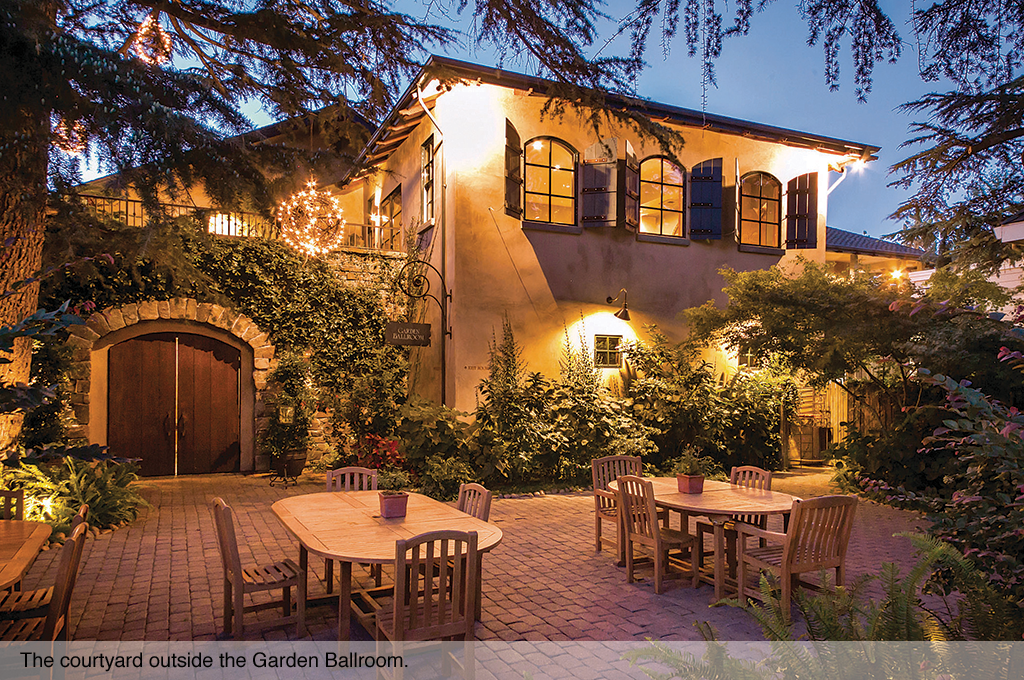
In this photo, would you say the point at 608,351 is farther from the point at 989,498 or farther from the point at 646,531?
the point at 989,498

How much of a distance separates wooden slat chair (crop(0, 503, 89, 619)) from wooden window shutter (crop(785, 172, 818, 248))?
12345 mm

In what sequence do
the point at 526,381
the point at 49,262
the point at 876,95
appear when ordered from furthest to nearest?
the point at 526,381, the point at 49,262, the point at 876,95

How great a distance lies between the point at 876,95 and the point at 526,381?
7159 mm

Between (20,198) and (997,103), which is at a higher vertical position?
(997,103)

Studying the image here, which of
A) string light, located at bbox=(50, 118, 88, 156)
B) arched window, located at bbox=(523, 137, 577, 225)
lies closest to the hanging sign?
arched window, located at bbox=(523, 137, 577, 225)

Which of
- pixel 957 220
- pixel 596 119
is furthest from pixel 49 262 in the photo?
pixel 957 220

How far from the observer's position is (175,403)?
10.4 meters

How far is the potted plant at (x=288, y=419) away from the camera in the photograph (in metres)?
9.84

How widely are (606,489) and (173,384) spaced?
766 centimetres

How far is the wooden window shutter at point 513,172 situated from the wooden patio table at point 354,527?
20.4ft

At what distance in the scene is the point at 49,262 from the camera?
6164mm

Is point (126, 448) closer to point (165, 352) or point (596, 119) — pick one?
point (165, 352)

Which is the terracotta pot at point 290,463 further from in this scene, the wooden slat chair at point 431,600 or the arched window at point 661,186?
the arched window at point 661,186

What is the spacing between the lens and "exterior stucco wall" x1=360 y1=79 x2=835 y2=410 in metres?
10.1
